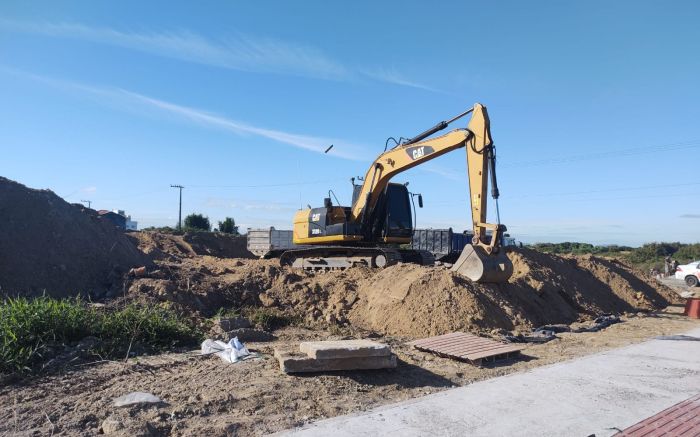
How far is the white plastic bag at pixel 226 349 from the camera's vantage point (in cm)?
699

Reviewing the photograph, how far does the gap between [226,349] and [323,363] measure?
5.48ft

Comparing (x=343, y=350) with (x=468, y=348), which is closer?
(x=343, y=350)

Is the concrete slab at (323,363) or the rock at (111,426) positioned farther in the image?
the concrete slab at (323,363)

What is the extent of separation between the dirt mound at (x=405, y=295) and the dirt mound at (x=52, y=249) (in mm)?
1434

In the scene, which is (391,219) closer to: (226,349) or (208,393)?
(226,349)

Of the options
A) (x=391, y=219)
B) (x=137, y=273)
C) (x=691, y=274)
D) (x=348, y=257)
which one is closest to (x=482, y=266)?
(x=391, y=219)

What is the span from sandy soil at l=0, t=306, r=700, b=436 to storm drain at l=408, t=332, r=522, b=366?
6.3 inches

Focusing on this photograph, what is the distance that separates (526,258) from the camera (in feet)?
50.8

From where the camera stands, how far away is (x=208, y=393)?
5.56m

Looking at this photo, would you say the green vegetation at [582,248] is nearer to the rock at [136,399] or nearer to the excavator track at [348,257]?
the excavator track at [348,257]

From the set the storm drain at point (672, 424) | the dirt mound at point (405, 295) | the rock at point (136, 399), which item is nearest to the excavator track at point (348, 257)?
the dirt mound at point (405, 295)

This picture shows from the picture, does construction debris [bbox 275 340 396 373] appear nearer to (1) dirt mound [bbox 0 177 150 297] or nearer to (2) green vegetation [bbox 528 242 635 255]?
(1) dirt mound [bbox 0 177 150 297]

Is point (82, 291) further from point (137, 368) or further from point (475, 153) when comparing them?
point (475, 153)

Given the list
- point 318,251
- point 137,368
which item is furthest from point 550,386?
point 318,251
